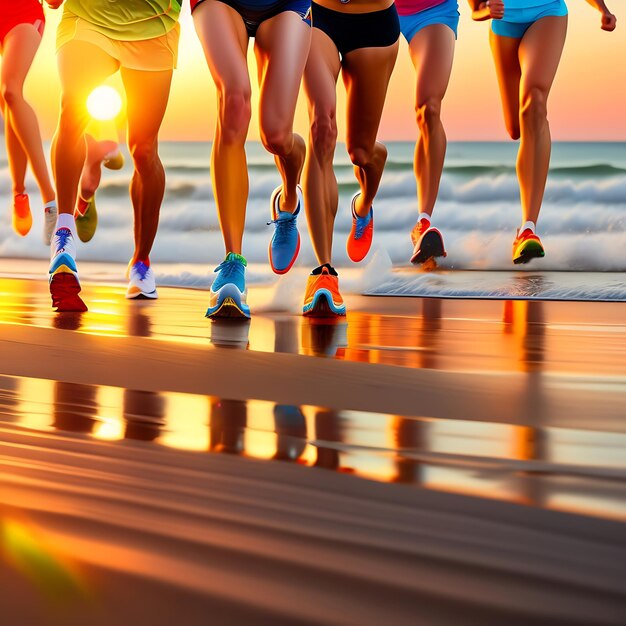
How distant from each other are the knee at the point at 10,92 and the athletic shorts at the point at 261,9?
1843 mm

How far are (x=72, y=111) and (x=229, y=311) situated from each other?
709mm

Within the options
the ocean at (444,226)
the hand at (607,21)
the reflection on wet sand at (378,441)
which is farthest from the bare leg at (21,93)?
the reflection on wet sand at (378,441)

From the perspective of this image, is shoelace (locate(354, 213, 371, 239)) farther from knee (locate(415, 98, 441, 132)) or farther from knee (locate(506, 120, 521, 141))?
knee (locate(506, 120, 521, 141))

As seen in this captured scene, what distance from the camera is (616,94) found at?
692 centimetres

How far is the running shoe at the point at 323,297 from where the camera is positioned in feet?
7.38

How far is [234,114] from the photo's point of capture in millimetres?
2084

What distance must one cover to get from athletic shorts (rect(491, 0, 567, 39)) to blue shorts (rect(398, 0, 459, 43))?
6.5 inches

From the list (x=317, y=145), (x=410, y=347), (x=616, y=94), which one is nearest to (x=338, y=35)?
(x=317, y=145)

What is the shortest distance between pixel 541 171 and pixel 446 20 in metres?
0.73

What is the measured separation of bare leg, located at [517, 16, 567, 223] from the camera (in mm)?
3432

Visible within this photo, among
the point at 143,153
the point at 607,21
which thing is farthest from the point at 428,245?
the point at 143,153

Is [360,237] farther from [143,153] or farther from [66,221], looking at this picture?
[66,221]

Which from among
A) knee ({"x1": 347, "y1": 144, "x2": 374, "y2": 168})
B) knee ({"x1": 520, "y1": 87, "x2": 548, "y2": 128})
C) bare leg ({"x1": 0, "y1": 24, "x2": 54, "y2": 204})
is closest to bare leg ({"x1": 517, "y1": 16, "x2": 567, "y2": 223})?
knee ({"x1": 520, "y1": 87, "x2": 548, "y2": 128})

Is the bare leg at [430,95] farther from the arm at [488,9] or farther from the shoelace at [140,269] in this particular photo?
the shoelace at [140,269]
